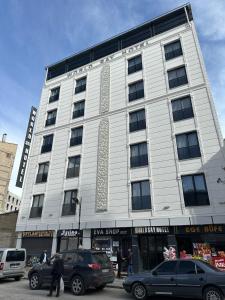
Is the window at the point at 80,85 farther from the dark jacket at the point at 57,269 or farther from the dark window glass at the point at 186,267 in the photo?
the dark window glass at the point at 186,267

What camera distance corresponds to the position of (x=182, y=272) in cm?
924

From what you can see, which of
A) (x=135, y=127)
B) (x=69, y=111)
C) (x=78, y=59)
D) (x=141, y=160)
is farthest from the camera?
(x=78, y=59)

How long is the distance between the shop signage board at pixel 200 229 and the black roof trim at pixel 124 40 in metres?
20.7

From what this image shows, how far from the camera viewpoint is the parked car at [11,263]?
45.4ft

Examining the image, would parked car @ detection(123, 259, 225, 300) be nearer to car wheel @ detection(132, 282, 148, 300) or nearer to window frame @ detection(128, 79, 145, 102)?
car wheel @ detection(132, 282, 148, 300)

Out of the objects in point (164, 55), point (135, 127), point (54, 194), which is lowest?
point (54, 194)

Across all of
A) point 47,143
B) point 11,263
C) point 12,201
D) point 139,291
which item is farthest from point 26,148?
point 12,201

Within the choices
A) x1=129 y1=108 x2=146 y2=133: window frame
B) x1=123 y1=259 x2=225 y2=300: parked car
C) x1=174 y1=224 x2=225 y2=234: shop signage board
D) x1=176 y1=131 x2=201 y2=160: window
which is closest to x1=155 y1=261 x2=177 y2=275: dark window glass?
x1=123 y1=259 x2=225 y2=300: parked car

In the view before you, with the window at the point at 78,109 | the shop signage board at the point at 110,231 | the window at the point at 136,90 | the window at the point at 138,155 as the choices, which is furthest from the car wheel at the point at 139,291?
the window at the point at 78,109

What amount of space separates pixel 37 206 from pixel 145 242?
11.5 metres

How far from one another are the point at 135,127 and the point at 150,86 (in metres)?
4.56

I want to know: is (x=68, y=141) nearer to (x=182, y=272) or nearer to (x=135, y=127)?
(x=135, y=127)

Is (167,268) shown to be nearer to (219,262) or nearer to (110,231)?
(219,262)

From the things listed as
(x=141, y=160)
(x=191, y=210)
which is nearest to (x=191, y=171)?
(x=191, y=210)
